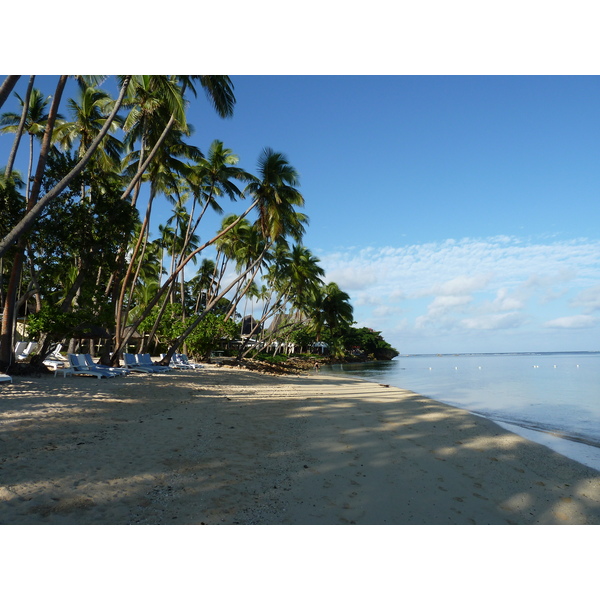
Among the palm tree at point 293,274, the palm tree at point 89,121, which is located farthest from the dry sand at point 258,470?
the palm tree at point 293,274

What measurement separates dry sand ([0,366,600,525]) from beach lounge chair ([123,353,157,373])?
6535 mm

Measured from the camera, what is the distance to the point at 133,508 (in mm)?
3518

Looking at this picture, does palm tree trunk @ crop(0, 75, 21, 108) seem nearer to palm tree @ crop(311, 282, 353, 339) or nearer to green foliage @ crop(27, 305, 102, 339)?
green foliage @ crop(27, 305, 102, 339)

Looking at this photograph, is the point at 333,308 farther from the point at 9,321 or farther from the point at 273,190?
the point at 9,321

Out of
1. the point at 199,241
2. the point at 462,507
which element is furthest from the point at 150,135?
the point at 199,241

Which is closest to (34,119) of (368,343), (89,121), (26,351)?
(89,121)

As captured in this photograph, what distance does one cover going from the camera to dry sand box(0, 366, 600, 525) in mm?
3646

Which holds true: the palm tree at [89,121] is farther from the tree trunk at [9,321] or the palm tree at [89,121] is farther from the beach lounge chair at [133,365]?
the beach lounge chair at [133,365]

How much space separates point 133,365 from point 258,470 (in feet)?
41.4

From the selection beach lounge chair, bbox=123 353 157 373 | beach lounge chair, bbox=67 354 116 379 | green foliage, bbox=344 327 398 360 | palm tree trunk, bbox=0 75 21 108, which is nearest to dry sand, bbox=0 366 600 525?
beach lounge chair, bbox=67 354 116 379

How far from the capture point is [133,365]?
15648 millimetres

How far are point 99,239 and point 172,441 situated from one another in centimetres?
897

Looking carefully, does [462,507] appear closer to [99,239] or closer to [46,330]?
[46,330]

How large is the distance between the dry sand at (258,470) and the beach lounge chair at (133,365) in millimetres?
6535
